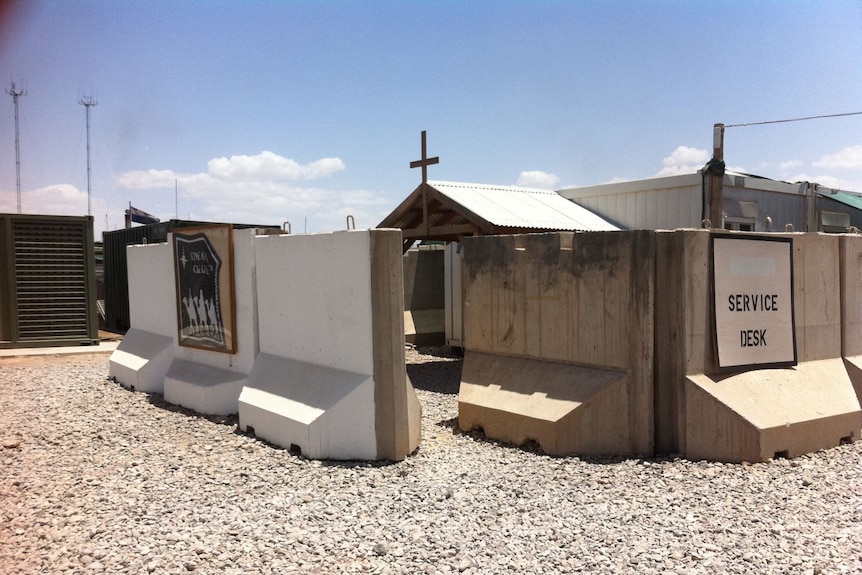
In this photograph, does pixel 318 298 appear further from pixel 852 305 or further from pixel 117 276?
pixel 117 276

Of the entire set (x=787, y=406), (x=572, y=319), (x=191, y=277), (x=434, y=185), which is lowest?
(x=787, y=406)

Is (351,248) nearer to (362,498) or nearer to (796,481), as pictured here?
(362,498)

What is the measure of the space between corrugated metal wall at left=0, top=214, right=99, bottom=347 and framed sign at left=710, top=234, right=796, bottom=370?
13940 mm

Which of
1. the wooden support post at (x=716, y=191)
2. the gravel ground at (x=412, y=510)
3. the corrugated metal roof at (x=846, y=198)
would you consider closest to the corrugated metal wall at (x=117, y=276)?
the gravel ground at (x=412, y=510)

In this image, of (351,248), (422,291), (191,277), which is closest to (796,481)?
(351,248)

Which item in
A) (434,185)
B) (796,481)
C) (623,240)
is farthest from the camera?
(434,185)

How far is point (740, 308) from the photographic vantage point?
21.5 feet

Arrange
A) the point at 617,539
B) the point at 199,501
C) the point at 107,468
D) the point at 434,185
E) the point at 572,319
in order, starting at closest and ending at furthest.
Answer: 1. the point at 617,539
2. the point at 199,501
3. the point at 107,468
4. the point at 572,319
5. the point at 434,185

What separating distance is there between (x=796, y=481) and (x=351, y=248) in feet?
14.9

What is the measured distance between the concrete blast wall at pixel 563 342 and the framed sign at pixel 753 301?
2.99 ft

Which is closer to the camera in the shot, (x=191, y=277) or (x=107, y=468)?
(x=107, y=468)

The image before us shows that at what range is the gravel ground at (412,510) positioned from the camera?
402cm

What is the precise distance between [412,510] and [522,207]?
354 inches

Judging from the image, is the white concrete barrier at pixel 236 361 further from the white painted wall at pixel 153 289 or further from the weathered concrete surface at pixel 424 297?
the weathered concrete surface at pixel 424 297
